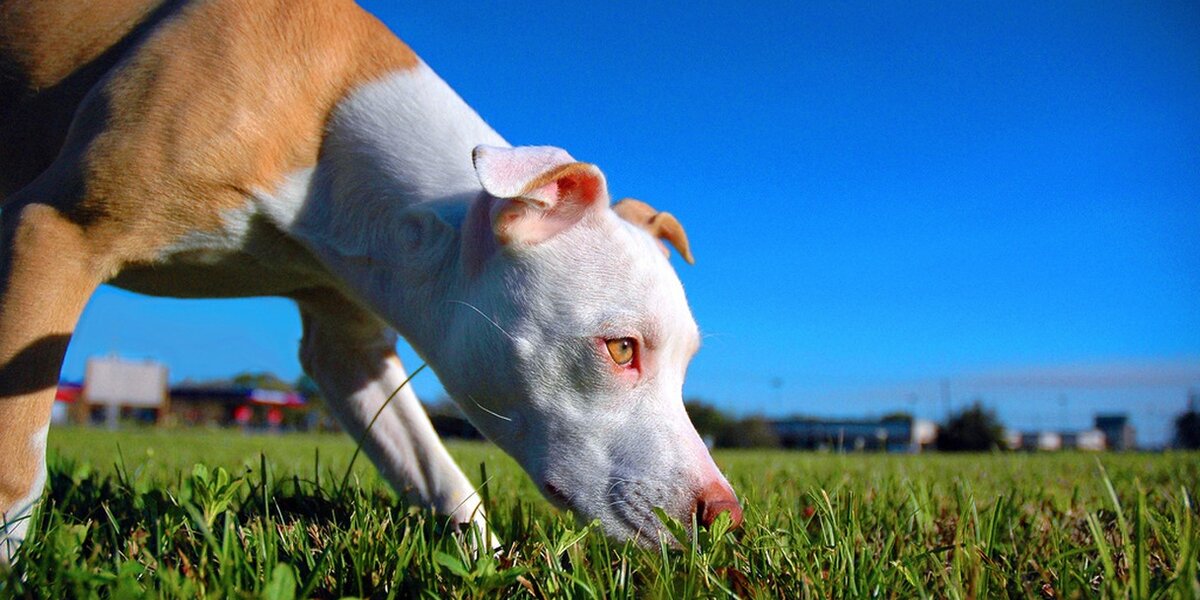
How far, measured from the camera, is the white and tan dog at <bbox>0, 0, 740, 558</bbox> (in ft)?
8.96

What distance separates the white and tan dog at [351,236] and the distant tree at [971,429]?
4190 centimetres

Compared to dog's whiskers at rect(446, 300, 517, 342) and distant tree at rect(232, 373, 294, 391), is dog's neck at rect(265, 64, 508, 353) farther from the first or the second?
distant tree at rect(232, 373, 294, 391)

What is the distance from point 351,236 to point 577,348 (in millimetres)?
1233

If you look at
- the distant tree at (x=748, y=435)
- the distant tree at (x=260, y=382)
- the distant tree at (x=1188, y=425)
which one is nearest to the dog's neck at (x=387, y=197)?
the distant tree at (x=1188, y=425)

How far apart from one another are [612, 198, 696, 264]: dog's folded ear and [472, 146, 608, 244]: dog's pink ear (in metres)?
0.82

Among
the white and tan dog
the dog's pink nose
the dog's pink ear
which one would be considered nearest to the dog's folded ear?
the white and tan dog

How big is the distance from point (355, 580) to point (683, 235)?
99.4 inches

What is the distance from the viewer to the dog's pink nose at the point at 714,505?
2.44 m

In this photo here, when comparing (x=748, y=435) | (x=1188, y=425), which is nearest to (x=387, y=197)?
(x=1188, y=425)

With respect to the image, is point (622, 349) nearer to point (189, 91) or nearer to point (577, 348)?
point (577, 348)

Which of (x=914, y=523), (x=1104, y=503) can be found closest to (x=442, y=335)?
(x=914, y=523)

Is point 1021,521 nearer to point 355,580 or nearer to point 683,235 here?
point 683,235

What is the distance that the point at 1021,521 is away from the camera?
3.10 meters

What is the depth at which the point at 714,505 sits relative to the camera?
8.08ft
